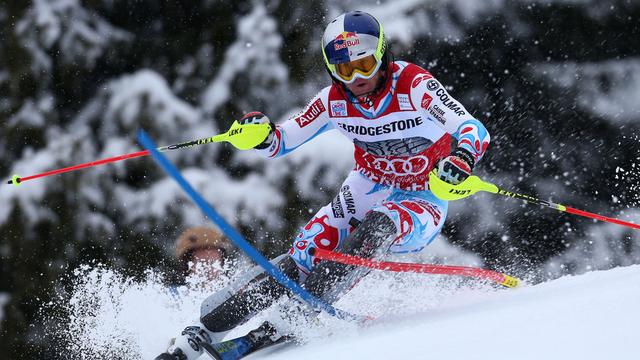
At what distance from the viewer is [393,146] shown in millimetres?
3668

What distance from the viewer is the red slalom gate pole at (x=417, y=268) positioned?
3240 mm

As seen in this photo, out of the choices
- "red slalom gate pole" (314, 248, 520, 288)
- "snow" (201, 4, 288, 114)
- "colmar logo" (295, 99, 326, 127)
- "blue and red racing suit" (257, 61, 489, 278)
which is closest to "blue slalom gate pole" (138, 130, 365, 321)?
"red slalom gate pole" (314, 248, 520, 288)

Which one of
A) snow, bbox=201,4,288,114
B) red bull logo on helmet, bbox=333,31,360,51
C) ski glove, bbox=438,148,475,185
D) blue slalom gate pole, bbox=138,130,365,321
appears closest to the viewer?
blue slalom gate pole, bbox=138,130,365,321

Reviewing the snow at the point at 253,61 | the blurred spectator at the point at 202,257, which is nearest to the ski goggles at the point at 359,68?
the blurred spectator at the point at 202,257

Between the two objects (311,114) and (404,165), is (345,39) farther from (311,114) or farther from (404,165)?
(404,165)

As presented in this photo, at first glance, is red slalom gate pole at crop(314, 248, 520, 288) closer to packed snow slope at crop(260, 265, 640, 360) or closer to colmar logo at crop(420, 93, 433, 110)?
packed snow slope at crop(260, 265, 640, 360)

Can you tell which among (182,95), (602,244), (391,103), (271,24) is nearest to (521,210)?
(602,244)

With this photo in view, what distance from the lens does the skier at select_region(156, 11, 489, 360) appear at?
3295mm

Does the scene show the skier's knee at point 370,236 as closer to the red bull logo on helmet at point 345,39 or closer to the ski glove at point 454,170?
the ski glove at point 454,170

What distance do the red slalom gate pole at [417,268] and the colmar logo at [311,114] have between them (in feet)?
2.63

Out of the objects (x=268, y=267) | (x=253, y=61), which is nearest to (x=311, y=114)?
(x=268, y=267)

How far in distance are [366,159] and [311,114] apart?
370mm

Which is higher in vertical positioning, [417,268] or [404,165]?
[404,165]

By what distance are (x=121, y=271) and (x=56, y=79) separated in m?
3.01
